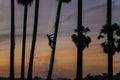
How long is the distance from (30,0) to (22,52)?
643cm

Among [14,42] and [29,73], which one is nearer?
[29,73]

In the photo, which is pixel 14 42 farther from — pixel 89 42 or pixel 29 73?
pixel 89 42

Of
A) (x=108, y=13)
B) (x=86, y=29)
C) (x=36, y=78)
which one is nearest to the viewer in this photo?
(x=108, y=13)

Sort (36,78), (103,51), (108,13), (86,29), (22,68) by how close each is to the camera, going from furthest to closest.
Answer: (36,78) → (86,29) → (103,51) → (22,68) → (108,13)

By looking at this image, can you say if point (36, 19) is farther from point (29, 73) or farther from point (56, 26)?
point (56, 26)

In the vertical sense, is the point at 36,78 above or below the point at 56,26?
below

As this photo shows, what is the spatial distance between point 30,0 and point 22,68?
28.1 ft

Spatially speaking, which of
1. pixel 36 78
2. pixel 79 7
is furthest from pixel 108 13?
pixel 36 78

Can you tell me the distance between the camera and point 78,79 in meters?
51.8

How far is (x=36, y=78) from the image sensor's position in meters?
84.0

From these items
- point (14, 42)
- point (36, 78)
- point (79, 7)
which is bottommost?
point (36, 78)

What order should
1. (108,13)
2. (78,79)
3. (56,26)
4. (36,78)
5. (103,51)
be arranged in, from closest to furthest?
(108,13) → (78,79) → (56,26) → (103,51) → (36,78)

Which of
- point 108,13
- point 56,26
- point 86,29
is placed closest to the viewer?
point 108,13

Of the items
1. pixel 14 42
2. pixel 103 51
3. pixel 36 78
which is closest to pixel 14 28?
pixel 14 42
